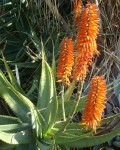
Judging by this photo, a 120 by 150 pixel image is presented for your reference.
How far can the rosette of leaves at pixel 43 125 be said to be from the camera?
6.32 ft

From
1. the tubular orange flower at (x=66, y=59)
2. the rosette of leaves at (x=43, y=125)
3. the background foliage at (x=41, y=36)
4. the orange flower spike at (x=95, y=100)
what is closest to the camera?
the orange flower spike at (x=95, y=100)

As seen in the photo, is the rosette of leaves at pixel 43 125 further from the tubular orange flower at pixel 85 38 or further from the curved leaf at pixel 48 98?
the tubular orange flower at pixel 85 38

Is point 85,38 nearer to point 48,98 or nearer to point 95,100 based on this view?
point 95,100

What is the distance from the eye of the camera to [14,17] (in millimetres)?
3012

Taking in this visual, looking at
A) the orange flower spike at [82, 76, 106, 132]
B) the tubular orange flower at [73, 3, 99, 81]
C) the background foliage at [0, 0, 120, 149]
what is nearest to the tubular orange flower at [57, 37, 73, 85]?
the tubular orange flower at [73, 3, 99, 81]

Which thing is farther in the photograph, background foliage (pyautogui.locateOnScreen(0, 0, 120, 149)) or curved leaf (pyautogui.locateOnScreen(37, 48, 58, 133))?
background foliage (pyautogui.locateOnScreen(0, 0, 120, 149))

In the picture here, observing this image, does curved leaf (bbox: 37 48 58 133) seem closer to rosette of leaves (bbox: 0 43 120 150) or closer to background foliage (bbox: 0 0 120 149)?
rosette of leaves (bbox: 0 43 120 150)

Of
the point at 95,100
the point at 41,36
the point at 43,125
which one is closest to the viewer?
the point at 95,100

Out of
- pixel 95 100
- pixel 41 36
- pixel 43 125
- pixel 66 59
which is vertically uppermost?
pixel 66 59

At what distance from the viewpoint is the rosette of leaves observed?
193cm

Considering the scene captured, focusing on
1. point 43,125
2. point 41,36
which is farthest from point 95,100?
point 41,36

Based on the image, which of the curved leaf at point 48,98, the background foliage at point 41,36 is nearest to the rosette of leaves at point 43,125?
the curved leaf at point 48,98

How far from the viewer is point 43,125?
6.75ft

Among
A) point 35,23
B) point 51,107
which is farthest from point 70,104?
point 35,23
